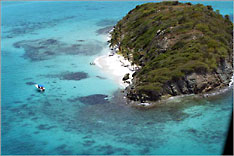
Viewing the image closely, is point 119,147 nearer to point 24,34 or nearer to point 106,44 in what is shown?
point 106,44

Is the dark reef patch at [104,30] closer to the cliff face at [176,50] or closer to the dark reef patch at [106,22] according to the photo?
the dark reef patch at [106,22]

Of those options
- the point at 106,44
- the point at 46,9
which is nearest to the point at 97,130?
the point at 106,44

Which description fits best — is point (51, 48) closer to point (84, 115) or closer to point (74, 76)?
point (74, 76)

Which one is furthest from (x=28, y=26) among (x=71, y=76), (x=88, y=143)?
(x=88, y=143)

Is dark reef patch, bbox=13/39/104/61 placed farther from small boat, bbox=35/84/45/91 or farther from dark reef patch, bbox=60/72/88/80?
small boat, bbox=35/84/45/91

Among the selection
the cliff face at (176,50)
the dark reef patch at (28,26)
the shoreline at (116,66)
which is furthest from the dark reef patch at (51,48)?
the dark reef patch at (28,26)
